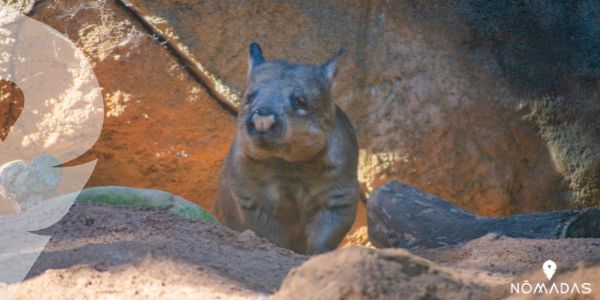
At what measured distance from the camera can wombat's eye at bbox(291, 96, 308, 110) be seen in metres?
5.49

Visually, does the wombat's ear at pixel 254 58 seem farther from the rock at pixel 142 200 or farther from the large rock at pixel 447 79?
the rock at pixel 142 200

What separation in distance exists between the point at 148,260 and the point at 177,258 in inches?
5.3

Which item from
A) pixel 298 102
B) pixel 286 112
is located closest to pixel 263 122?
pixel 286 112

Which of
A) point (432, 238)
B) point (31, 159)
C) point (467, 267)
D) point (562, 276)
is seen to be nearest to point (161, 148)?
point (31, 159)

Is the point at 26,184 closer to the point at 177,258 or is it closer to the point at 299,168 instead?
the point at 299,168

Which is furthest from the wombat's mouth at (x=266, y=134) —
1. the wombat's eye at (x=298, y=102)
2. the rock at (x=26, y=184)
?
the rock at (x=26, y=184)

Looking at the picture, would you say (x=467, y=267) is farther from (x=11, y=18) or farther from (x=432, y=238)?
(x=11, y=18)

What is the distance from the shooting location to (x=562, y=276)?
2818mm

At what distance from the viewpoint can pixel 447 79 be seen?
7145 mm

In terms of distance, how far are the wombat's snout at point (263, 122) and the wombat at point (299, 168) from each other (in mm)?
148

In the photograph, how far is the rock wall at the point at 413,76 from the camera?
7.05 meters

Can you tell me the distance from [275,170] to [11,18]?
108 inches
